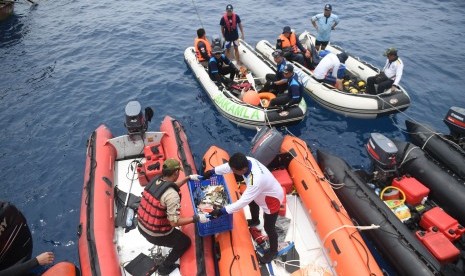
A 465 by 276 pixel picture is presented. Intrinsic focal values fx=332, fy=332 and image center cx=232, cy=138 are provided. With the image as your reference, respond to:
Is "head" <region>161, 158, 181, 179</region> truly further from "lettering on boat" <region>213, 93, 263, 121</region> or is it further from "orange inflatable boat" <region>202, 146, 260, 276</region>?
"lettering on boat" <region>213, 93, 263, 121</region>

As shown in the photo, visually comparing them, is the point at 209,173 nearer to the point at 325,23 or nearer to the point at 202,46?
the point at 202,46

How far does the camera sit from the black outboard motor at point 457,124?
268 inches

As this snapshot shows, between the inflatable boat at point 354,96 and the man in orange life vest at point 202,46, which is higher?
the man in orange life vest at point 202,46

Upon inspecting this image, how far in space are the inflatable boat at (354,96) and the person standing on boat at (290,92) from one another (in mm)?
1350

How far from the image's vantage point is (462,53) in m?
12.8

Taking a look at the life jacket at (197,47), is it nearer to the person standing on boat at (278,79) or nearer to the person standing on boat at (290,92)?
the person standing on boat at (278,79)

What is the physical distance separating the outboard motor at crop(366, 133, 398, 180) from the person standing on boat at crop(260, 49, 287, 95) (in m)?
3.07

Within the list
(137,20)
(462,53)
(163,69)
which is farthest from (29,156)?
(462,53)

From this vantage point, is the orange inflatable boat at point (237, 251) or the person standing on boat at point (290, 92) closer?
the orange inflatable boat at point (237, 251)

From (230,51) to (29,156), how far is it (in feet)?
22.8

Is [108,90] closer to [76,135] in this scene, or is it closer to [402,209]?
[76,135]

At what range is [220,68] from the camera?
32.1 ft

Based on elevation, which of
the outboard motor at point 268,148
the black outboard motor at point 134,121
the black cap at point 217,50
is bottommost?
the outboard motor at point 268,148

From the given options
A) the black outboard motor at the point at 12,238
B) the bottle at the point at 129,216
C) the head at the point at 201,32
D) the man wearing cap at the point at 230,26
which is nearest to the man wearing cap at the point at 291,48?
the man wearing cap at the point at 230,26
